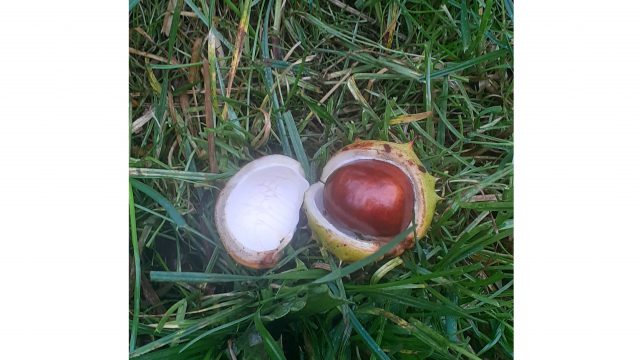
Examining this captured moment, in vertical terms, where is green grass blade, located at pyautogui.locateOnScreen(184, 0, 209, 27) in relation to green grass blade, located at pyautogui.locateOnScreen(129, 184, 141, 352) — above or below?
above

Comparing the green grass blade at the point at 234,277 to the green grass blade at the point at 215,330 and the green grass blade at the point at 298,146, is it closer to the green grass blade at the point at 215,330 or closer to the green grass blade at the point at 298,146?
the green grass blade at the point at 215,330

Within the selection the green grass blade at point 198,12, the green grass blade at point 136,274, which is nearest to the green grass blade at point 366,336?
the green grass blade at point 136,274

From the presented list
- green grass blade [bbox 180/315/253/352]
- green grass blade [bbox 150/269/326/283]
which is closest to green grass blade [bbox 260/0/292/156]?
green grass blade [bbox 150/269/326/283]

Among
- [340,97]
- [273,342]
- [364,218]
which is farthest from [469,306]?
[340,97]

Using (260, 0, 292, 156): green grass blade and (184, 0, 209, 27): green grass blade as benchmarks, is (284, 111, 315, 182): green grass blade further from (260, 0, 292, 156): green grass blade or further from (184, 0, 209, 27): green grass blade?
(184, 0, 209, 27): green grass blade

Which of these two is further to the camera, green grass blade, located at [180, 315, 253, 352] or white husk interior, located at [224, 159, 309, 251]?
white husk interior, located at [224, 159, 309, 251]
